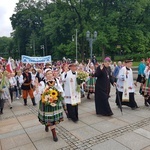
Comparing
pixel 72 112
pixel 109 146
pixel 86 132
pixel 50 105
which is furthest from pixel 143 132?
pixel 50 105

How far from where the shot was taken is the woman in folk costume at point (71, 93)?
6.03m

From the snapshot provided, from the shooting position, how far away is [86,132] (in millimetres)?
5188

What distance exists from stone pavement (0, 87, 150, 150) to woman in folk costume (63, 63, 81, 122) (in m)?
0.28

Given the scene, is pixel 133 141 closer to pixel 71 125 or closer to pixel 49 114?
pixel 71 125

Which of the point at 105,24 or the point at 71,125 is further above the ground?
the point at 105,24

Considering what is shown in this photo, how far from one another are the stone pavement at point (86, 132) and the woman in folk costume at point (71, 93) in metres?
0.28

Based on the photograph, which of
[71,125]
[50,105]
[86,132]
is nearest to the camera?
[50,105]

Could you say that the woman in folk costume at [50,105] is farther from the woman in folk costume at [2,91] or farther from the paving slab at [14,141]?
the woman in folk costume at [2,91]

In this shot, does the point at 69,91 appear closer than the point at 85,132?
No

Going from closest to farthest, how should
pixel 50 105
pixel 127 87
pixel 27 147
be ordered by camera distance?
pixel 27 147
pixel 50 105
pixel 127 87

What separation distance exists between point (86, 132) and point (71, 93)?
4.38 ft

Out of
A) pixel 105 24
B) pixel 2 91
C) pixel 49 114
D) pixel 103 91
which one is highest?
pixel 105 24

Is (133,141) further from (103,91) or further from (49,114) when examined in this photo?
(103,91)

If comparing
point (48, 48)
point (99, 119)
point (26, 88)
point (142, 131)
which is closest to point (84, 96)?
point (26, 88)
